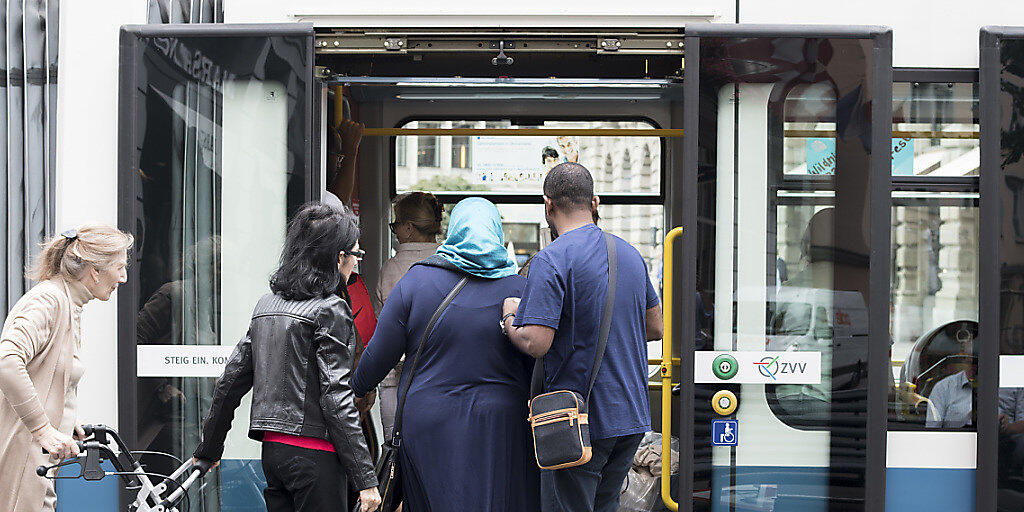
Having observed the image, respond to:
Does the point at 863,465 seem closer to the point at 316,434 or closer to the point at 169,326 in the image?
the point at 316,434

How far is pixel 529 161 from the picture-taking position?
211 inches

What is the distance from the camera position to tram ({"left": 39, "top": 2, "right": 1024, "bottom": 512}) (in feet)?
10.9

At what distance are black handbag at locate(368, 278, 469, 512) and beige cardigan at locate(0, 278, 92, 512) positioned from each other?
1.01 meters

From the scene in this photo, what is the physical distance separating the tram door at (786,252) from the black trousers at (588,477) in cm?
40

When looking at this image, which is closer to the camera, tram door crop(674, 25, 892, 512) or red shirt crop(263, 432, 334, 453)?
red shirt crop(263, 432, 334, 453)

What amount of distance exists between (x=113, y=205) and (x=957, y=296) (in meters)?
3.15

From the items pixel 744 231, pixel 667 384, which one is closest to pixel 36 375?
pixel 667 384

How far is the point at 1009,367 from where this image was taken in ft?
11.0

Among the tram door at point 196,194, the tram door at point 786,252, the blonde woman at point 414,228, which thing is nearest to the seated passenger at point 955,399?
the tram door at point 786,252

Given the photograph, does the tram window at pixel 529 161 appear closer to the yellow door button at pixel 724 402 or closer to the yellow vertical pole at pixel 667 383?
the yellow vertical pole at pixel 667 383

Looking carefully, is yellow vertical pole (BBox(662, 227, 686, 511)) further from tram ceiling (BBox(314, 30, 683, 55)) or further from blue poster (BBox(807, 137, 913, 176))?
tram ceiling (BBox(314, 30, 683, 55))

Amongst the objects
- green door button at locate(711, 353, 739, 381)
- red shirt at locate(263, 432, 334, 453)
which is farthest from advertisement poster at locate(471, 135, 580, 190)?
red shirt at locate(263, 432, 334, 453)

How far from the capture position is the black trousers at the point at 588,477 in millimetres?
2951

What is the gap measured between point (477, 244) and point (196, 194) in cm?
115
